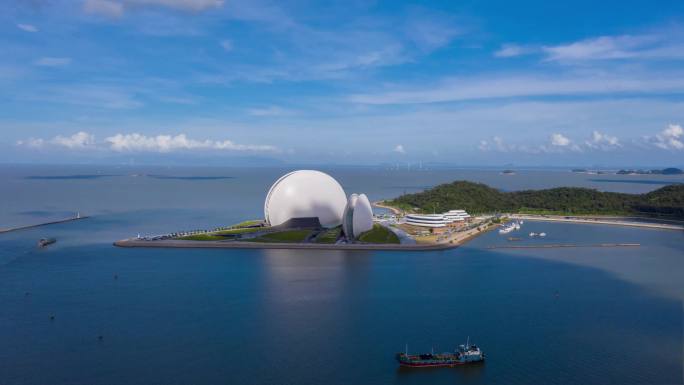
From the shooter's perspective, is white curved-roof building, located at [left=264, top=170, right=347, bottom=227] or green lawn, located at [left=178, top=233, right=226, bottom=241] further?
white curved-roof building, located at [left=264, top=170, right=347, bottom=227]

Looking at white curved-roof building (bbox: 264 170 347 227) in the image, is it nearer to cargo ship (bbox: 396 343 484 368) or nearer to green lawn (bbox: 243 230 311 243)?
green lawn (bbox: 243 230 311 243)

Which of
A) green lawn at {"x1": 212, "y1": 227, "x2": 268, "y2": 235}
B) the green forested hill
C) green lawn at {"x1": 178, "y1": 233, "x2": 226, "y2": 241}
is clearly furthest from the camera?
the green forested hill

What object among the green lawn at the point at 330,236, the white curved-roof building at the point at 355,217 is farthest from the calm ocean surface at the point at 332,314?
the white curved-roof building at the point at 355,217

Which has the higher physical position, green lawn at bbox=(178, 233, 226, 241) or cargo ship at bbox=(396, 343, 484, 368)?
green lawn at bbox=(178, 233, 226, 241)

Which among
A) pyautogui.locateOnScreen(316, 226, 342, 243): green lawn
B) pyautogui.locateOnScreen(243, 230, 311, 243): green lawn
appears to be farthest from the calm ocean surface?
pyautogui.locateOnScreen(316, 226, 342, 243): green lawn

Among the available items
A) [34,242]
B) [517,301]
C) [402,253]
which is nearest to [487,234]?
[402,253]

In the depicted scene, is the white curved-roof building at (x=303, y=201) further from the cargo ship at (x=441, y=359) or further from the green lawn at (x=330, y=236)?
the cargo ship at (x=441, y=359)

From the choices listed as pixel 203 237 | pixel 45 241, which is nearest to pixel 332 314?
pixel 203 237
